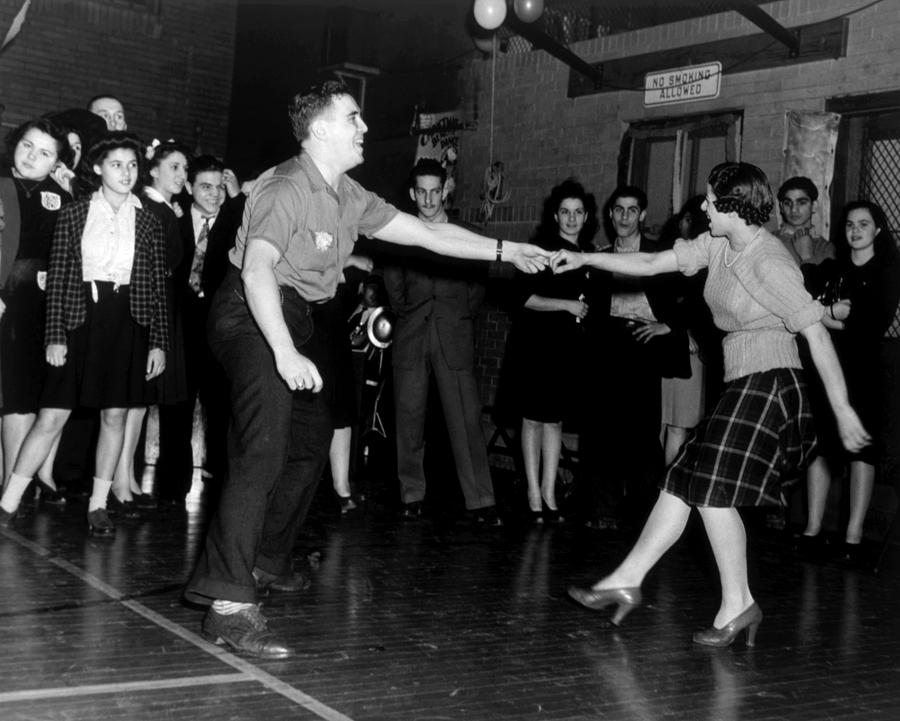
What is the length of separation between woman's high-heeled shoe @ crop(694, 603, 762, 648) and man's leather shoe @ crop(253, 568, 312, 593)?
1.56m

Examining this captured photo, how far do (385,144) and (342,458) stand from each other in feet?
16.4

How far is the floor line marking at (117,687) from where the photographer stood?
130 inches

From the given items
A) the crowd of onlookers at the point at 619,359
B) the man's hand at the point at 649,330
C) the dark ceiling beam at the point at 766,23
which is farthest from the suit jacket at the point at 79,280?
the dark ceiling beam at the point at 766,23

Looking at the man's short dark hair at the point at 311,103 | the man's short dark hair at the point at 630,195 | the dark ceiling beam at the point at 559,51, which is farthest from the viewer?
the dark ceiling beam at the point at 559,51

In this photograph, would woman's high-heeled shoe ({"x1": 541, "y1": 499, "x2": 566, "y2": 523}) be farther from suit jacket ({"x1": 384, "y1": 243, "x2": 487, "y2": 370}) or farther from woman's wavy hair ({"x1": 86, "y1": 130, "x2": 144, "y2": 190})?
woman's wavy hair ({"x1": 86, "y1": 130, "x2": 144, "y2": 190})

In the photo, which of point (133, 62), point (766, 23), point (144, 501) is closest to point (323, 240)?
point (144, 501)

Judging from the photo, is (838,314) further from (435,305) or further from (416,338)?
(416,338)

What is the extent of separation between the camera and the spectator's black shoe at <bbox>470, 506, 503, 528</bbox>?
6707 mm

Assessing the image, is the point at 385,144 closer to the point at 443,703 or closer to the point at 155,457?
the point at 155,457

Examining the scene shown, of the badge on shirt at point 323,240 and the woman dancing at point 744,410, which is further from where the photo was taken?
the woman dancing at point 744,410

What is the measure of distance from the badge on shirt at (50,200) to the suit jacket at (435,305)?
1815 millimetres

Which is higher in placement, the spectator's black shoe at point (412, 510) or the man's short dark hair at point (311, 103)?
the man's short dark hair at point (311, 103)

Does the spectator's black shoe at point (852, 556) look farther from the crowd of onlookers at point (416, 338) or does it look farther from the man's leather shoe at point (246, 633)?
the man's leather shoe at point (246, 633)

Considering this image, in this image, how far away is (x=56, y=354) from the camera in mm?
5625
